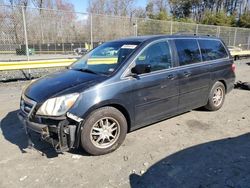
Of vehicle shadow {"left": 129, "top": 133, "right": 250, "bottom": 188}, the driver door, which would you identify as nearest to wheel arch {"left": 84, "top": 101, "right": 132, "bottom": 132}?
the driver door

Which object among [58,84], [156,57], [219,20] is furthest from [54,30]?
[219,20]

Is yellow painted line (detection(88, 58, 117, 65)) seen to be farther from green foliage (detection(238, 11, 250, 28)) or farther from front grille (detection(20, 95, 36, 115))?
green foliage (detection(238, 11, 250, 28))

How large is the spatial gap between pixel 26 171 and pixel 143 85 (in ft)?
7.14

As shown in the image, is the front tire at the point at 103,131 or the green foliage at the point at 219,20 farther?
the green foliage at the point at 219,20

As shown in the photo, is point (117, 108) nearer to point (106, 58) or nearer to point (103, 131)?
point (103, 131)

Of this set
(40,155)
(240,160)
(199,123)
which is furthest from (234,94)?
(40,155)

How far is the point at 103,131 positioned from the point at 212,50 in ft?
11.3

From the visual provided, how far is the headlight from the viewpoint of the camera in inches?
141

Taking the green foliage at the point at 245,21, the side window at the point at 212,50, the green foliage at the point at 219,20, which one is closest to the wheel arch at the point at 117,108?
the side window at the point at 212,50

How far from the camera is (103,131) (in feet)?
13.1

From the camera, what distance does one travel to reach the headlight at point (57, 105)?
3.59 m

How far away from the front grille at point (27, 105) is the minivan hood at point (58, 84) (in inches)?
2.4

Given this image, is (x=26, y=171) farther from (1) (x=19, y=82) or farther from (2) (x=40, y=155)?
(1) (x=19, y=82)

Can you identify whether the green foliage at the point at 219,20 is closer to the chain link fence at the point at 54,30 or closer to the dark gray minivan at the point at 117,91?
the chain link fence at the point at 54,30
